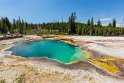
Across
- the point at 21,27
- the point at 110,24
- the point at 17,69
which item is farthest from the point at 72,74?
the point at 110,24

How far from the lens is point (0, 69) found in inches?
944

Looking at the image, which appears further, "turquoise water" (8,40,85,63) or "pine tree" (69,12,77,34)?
"pine tree" (69,12,77,34)

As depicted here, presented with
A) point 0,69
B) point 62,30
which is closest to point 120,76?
point 0,69

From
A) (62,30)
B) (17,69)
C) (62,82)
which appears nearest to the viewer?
(62,82)

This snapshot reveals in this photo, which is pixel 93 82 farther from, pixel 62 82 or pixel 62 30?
pixel 62 30

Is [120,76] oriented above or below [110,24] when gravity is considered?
below

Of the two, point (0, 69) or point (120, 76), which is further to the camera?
point (0, 69)

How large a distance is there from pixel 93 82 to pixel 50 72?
250 inches

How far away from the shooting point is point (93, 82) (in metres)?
19.5

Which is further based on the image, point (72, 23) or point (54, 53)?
point (72, 23)

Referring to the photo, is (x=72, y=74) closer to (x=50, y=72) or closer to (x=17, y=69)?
(x=50, y=72)

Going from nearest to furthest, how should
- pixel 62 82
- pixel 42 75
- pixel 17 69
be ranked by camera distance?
1. pixel 62 82
2. pixel 42 75
3. pixel 17 69

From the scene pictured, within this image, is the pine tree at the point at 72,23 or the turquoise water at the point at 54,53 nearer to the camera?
the turquoise water at the point at 54,53

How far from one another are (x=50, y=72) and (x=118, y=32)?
91344mm
